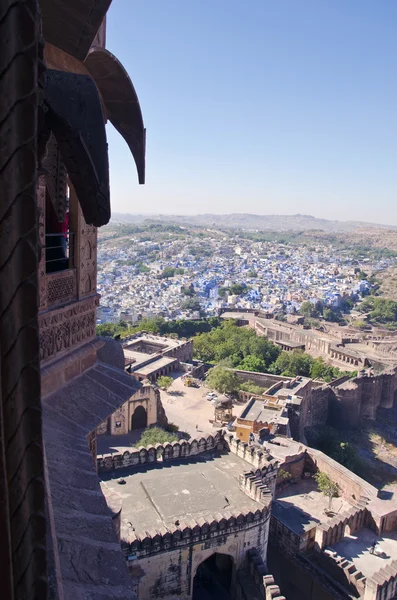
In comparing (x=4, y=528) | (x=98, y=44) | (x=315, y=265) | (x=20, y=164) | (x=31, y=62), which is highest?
(x=98, y=44)

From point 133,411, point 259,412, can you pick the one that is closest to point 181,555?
point 133,411

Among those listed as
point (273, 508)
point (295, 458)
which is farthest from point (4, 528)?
point (295, 458)

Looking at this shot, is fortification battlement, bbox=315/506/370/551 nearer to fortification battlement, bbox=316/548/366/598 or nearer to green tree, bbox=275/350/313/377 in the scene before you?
fortification battlement, bbox=316/548/366/598

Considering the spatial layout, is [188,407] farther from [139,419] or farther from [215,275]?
[215,275]

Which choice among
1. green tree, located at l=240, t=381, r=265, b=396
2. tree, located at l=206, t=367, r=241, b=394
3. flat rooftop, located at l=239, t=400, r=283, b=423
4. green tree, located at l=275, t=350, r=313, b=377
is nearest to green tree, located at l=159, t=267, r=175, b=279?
green tree, located at l=275, t=350, r=313, b=377

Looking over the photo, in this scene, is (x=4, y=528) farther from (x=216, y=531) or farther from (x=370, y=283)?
(x=370, y=283)

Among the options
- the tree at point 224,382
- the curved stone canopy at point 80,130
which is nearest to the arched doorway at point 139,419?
the tree at point 224,382

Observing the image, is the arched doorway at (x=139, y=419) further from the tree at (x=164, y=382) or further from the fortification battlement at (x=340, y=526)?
the fortification battlement at (x=340, y=526)

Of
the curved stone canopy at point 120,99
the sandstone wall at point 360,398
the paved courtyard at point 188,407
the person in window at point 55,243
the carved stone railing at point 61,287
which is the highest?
the curved stone canopy at point 120,99
